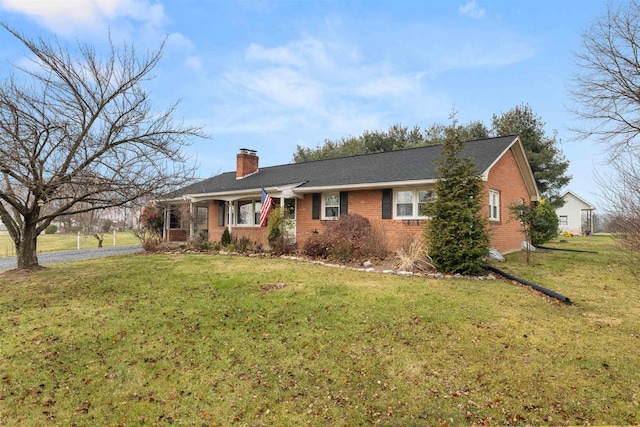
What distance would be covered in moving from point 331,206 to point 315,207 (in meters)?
0.75

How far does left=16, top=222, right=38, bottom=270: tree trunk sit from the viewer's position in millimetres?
9859

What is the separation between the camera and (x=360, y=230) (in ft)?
38.4

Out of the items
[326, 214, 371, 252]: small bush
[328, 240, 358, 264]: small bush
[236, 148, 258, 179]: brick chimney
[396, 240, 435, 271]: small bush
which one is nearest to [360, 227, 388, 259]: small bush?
[326, 214, 371, 252]: small bush

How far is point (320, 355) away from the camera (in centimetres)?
437

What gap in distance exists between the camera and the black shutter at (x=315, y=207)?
14.9m

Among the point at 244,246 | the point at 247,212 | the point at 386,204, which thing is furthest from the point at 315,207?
the point at 247,212

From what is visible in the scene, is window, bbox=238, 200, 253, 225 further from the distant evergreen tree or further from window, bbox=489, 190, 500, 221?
window, bbox=489, 190, 500, 221

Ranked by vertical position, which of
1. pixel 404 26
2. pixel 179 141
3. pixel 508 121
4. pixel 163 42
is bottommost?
pixel 179 141

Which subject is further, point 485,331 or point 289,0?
point 289,0

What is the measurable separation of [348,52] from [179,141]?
7749mm

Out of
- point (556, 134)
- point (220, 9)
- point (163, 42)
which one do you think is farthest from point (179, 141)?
point (556, 134)

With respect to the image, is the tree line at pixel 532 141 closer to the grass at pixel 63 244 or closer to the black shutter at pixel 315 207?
the black shutter at pixel 315 207

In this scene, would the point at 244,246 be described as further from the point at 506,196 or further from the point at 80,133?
the point at 506,196

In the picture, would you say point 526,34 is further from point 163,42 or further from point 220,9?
point 163,42
